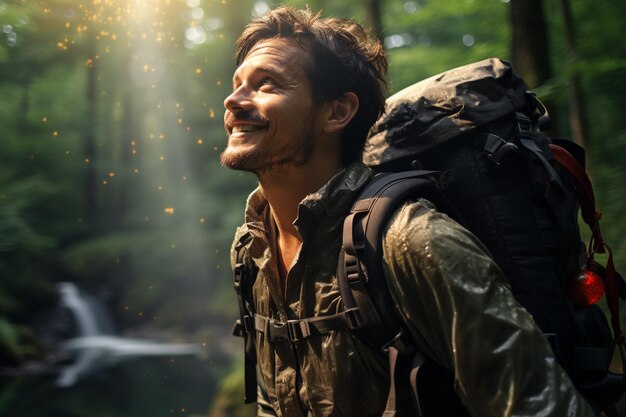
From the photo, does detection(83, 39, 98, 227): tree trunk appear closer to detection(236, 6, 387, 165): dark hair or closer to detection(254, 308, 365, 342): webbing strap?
→ detection(236, 6, 387, 165): dark hair

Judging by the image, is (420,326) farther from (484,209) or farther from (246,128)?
(246,128)

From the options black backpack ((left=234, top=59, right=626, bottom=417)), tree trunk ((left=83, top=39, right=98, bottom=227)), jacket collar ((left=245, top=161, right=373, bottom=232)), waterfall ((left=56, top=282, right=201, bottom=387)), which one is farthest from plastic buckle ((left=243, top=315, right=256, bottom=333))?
tree trunk ((left=83, top=39, right=98, bottom=227))

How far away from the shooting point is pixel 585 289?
87.4 inches

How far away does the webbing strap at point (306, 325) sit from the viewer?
194cm

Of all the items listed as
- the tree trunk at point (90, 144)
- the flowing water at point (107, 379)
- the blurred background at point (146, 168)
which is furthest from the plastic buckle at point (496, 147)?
the tree trunk at point (90, 144)

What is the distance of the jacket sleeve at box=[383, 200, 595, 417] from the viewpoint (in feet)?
5.43

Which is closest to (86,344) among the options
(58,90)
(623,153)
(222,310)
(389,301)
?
(222,310)

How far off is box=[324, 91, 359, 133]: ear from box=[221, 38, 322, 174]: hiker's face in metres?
0.05

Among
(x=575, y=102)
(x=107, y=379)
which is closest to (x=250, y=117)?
(x=575, y=102)

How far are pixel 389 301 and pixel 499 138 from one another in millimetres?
698

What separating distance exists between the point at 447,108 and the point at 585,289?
2.61 ft

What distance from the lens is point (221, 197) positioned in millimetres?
19391

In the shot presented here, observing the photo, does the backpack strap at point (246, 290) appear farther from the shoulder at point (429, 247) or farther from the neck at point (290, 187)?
the shoulder at point (429, 247)

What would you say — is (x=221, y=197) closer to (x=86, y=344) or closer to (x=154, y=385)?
(x=86, y=344)
